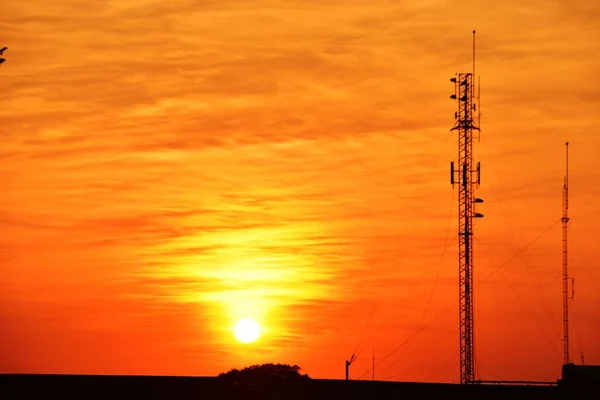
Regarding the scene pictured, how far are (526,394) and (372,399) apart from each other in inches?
357

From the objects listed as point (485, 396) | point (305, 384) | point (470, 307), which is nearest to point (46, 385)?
point (305, 384)

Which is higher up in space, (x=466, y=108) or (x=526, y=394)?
(x=466, y=108)

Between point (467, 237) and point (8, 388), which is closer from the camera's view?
point (8, 388)

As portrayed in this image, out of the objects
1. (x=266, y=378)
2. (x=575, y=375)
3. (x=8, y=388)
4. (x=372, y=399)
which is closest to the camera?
(x=8, y=388)

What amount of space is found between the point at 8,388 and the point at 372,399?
65.5ft

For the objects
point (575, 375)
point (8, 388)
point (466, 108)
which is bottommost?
point (8, 388)

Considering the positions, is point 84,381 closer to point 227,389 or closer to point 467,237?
point 227,389

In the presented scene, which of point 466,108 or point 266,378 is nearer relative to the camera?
point 466,108

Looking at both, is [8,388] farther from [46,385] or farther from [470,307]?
[470,307]

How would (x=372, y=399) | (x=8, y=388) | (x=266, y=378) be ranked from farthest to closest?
1. (x=266, y=378)
2. (x=372, y=399)
3. (x=8, y=388)

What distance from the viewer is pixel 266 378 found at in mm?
103875

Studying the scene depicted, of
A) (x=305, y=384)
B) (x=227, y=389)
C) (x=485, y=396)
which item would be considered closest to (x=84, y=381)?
(x=227, y=389)

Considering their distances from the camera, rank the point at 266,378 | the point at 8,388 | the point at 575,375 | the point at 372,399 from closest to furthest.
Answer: the point at 8,388 < the point at 372,399 < the point at 575,375 < the point at 266,378

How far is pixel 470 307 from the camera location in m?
85.7
